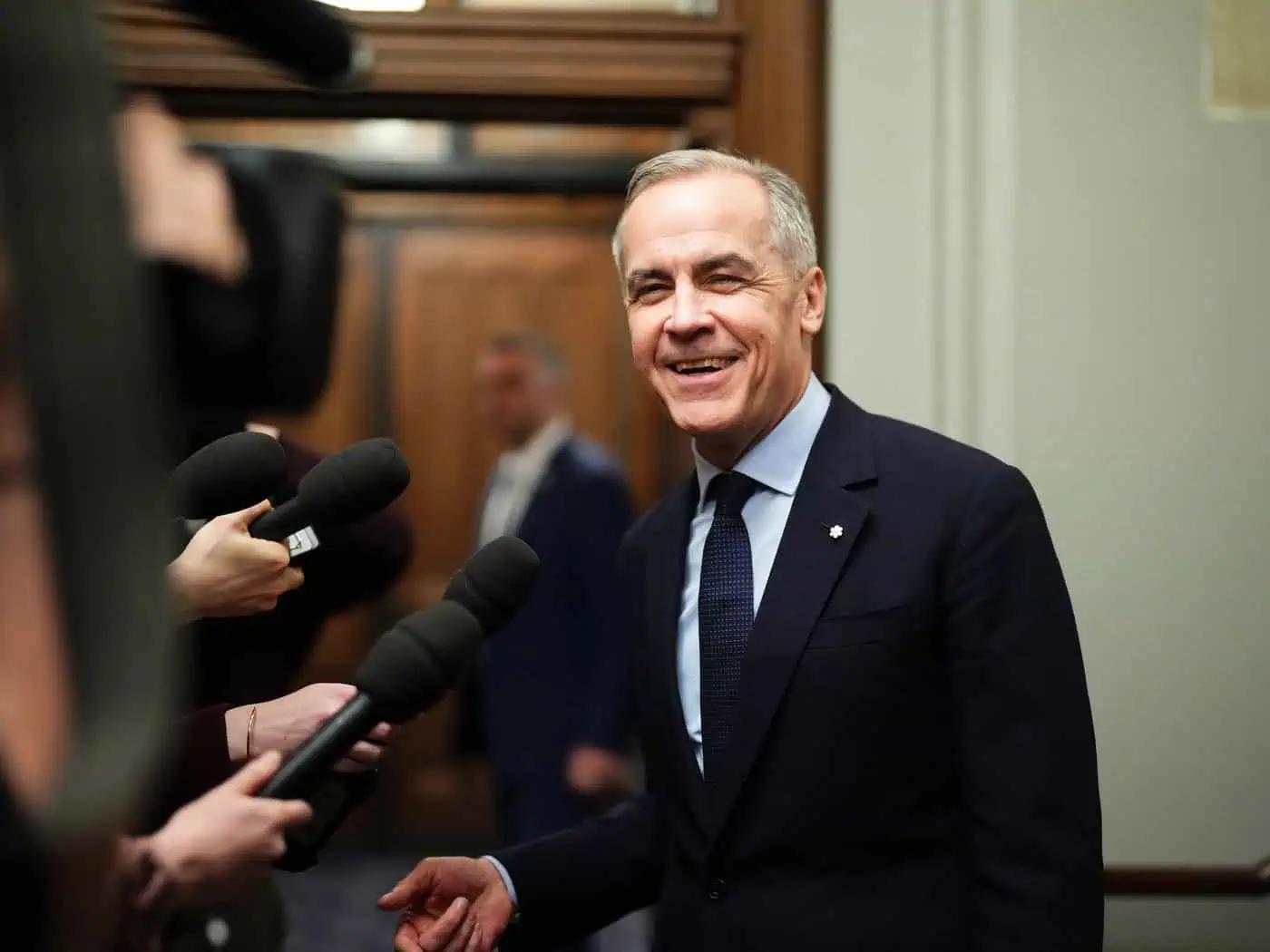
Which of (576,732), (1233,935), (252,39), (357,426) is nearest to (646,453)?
(357,426)

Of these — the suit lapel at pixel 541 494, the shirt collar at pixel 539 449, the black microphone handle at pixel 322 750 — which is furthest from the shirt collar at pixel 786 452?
the shirt collar at pixel 539 449

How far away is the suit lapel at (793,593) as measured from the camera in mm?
1290

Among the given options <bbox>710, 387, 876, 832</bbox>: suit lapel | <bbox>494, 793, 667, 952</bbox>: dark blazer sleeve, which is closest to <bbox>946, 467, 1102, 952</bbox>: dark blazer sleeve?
<bbox>710, 387, 876, 832</bbox>: suit lapel

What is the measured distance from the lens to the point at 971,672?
124cm

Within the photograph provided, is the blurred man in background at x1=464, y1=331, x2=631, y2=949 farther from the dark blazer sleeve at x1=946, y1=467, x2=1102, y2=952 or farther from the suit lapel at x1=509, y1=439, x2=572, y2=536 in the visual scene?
the dark blazer sleeve at x1=946, y1=467, x2=1102, y2=952

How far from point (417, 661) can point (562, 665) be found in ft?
7.35

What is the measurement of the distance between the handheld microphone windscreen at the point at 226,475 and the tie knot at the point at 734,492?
55 cm

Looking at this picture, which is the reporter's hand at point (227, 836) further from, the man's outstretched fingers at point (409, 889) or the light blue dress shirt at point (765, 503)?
the light blue dress shirt at point (765, 503)

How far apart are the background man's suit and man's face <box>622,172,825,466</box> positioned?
1514 millimetres

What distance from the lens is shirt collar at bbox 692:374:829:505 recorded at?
55.7 inches

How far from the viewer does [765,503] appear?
1.42 meters

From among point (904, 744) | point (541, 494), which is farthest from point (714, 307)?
point (541, 494)

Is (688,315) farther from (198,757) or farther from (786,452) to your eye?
(198,757)

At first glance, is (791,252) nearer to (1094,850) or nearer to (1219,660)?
(1094,850)
